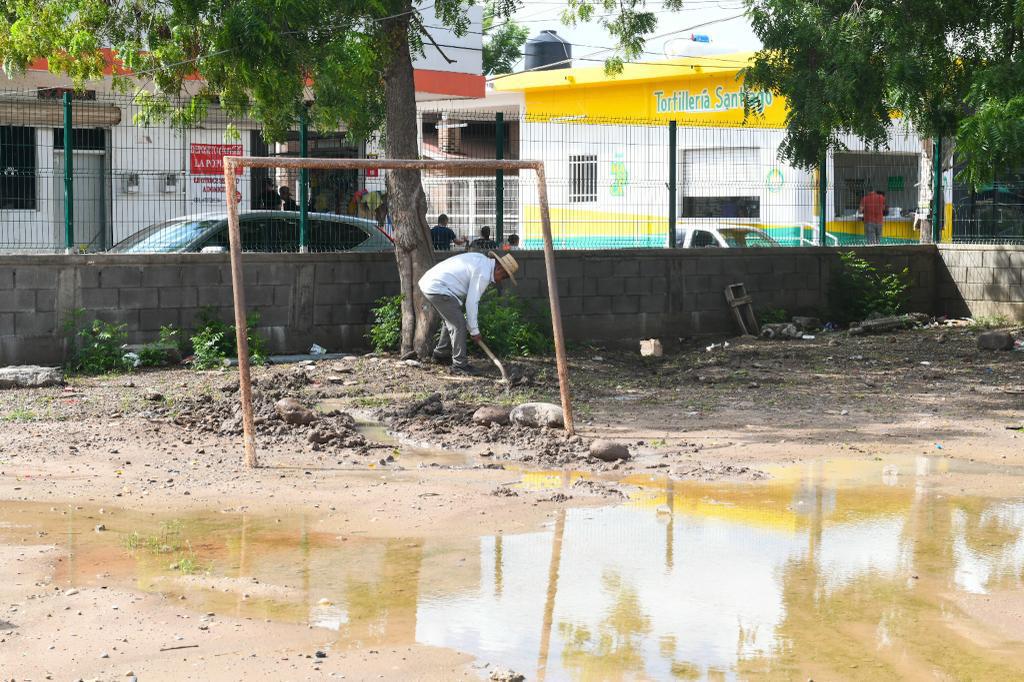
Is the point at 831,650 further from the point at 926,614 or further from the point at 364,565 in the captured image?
the point at 364,565

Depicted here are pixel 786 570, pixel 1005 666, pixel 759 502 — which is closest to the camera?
pixel 1005 666

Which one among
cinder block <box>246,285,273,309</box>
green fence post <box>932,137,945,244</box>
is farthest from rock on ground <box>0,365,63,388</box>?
green fence post <box>932,137,945,244</box>

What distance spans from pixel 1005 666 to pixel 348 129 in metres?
10.6

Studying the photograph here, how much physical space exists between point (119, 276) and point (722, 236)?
804 cm

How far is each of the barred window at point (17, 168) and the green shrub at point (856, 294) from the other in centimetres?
1053

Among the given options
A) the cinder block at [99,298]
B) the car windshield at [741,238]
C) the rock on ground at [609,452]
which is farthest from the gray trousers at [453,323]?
the car windshield at [741,238]

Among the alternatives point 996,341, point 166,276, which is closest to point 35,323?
point 166,276

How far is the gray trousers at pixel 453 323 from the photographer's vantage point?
12.3 m

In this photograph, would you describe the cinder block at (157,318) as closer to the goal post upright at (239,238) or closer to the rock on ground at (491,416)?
the goal post upright at (239,238)

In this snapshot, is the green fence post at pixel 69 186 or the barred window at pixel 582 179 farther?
the barred window at pixel 582 179

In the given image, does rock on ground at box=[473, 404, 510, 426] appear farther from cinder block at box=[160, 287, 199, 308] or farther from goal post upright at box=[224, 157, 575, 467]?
cinder block at box=[160, 287, 199, 308]

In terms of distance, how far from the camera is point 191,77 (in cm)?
1330

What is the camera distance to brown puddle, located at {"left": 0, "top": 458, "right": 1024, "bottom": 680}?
5.02 metres

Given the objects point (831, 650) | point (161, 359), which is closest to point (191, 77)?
point (161, 359)
